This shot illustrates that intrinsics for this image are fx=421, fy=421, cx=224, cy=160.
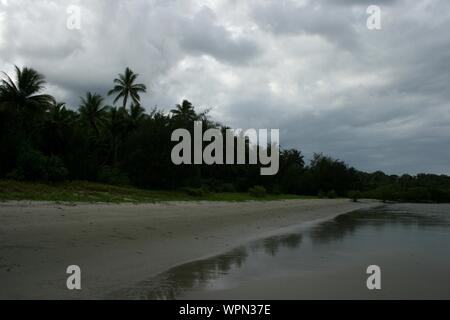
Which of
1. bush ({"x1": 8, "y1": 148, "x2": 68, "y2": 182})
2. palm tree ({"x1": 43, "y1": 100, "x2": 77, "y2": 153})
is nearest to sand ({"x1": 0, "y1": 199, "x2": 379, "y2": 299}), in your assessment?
bush ({"x1": 8, "y1": 148, "x2": 68, "y2": 182})

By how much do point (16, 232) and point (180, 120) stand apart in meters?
29.6

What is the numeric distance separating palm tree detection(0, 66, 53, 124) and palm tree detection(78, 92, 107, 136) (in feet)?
49.7

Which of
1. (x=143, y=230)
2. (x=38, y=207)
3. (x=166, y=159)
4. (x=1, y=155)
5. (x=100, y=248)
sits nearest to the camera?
(x=100, y=248)

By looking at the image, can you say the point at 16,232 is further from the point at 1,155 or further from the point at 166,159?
the point at 166,159

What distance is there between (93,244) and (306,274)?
5.25 meters

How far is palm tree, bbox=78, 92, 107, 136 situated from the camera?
53.8 metres

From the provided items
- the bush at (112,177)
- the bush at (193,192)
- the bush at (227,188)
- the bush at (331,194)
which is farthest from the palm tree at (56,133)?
the bush at (331,194)

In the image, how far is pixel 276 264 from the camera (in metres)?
10.3

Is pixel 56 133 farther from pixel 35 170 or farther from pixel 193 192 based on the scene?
pixel 193 192

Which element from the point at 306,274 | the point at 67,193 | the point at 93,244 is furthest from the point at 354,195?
the point at 93,244

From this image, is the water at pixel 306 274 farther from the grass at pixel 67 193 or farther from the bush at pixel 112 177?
the bush at pixel 112 177

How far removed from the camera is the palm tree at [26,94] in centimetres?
3672

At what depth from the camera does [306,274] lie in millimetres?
9188
